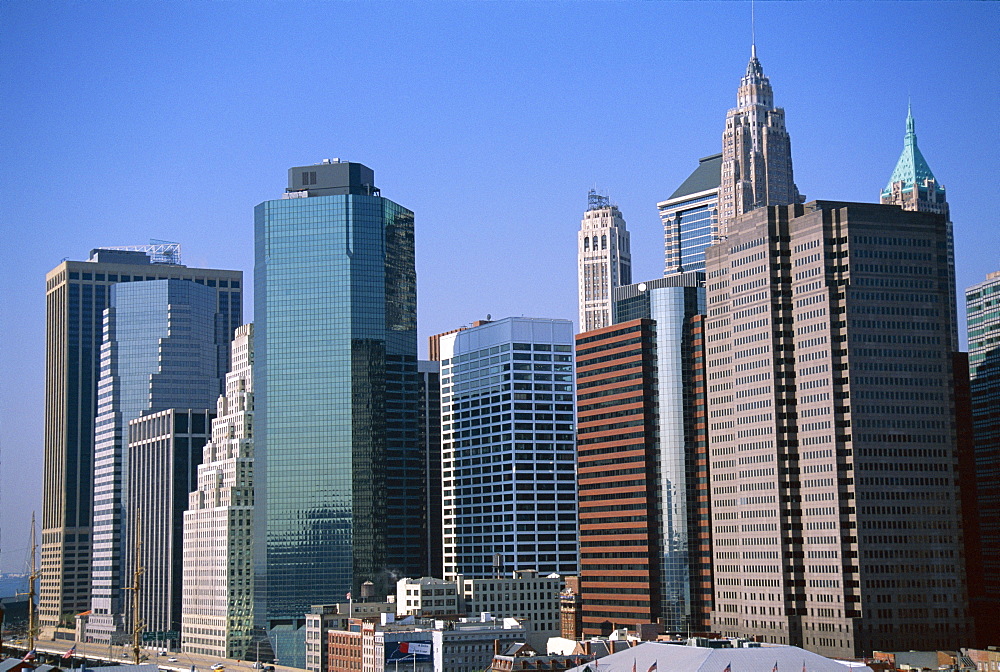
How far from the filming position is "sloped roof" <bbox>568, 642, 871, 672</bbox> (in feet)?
360

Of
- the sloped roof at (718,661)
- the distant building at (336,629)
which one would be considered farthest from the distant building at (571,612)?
the sloped roof at (718,661)

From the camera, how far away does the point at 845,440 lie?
495ft

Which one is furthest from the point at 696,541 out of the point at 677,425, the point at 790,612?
the point at 790,612

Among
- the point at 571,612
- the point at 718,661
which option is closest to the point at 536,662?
the point at 718,661

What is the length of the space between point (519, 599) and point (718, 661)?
79826 millimetres

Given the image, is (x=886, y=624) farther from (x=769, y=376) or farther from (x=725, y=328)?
(x=725, y=328)

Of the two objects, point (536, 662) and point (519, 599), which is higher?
point (519, 599)

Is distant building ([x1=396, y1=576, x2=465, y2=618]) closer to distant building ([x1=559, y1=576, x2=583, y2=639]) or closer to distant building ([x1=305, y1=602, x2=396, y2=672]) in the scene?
distant building ([x1=305, y1=602, x2=396, y2=672])

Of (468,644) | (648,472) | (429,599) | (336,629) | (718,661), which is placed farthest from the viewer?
(429,599)

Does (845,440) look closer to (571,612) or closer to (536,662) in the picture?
(536,662)

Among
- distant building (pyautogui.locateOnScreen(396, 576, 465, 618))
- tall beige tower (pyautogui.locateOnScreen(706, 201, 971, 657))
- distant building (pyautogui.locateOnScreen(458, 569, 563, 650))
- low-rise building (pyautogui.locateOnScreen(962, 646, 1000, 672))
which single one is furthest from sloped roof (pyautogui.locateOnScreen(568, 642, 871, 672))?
distant building (pyautogui.locateOnScreen(396, 576, 465, 618))

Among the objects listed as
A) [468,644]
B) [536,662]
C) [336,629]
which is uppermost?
[536,662]

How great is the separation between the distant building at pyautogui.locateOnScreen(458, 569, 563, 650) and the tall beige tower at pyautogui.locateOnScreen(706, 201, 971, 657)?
102 ft

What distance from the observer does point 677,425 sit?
7028 inches
